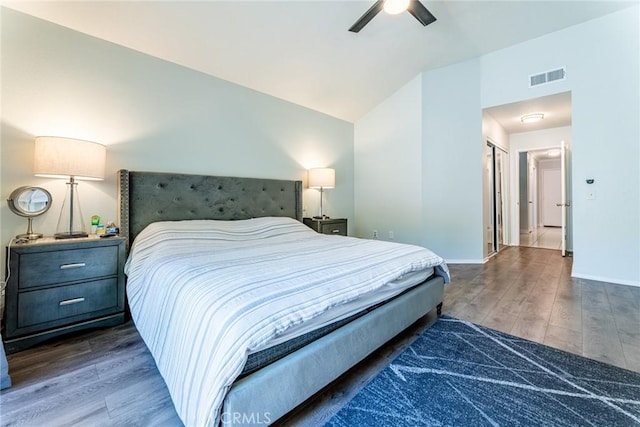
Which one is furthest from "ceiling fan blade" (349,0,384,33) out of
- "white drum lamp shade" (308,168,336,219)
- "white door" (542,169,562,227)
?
"white door" (542,169,562,227)

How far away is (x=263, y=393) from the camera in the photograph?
1.03 meters

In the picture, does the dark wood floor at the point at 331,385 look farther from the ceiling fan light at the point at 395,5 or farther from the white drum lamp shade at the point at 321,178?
the ceiling fan light at the point at 395,5

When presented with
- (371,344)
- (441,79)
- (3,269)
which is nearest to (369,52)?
(441,79)

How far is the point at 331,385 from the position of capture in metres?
1.46

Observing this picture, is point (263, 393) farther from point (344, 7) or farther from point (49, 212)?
point (344, 7)

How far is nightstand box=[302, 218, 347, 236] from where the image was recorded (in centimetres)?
381

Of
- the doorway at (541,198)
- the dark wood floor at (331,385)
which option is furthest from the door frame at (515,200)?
the dark wood floor at (331,385)

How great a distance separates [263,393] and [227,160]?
2.74 metres

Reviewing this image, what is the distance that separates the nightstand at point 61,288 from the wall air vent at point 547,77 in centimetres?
517

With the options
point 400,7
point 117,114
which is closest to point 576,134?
point 400,7

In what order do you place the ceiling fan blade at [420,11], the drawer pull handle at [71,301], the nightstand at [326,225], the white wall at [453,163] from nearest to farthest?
the drawer pull handle at [71,301]
the ceiling fan blade at [420,11]
the nightstand at [326,225]
the white wall at [453,163]

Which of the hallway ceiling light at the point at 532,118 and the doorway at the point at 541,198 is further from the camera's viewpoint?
the doorway at the point at 541,198

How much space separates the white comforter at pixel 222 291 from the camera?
37.7 inches

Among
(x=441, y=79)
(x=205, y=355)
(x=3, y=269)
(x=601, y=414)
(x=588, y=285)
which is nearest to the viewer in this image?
(x=205, y=355)
